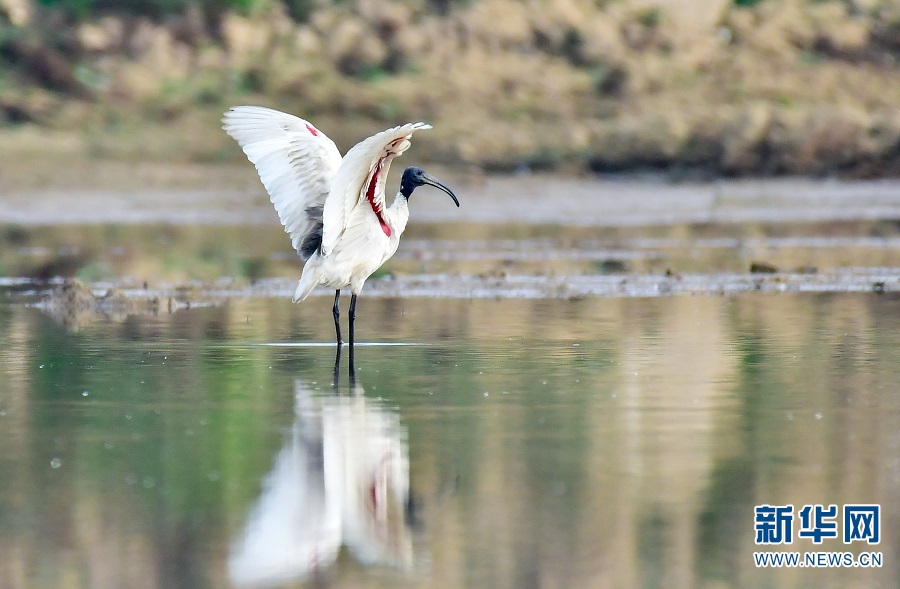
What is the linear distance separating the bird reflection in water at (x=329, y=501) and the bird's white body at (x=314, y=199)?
101 inches

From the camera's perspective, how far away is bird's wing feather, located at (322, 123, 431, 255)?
11.2 m

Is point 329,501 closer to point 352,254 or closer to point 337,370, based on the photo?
point 337,370

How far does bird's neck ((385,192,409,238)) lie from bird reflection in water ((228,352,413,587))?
9.83 feet

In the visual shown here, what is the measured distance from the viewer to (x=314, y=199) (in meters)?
12.6

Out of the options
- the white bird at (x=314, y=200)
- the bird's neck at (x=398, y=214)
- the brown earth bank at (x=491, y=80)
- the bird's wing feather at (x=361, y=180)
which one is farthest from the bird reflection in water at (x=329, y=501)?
the brown earth bank at (x=491, y=80)

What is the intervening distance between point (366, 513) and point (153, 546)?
1000 millimetres

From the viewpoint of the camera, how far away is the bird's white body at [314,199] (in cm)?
1233

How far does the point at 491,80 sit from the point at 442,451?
24.4 metres

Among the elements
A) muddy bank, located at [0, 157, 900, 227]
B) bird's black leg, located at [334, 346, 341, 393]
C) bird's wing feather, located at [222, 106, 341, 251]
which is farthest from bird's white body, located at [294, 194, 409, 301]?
muddy bank, located at [0, 157, 900, 227]

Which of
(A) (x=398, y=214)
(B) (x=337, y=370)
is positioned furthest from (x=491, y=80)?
(B) (x=337, y=370)

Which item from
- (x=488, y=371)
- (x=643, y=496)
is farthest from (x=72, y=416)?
(x=643, y=496)

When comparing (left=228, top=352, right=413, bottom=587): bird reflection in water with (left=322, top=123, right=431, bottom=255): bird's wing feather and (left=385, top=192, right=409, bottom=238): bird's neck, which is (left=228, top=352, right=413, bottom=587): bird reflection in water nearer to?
(left=322, top=123, right=431, bottom=255): bird's wing feather

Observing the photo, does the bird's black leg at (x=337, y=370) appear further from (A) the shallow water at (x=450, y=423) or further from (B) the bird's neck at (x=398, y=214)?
(B) the bird's neck at (x=398, y=214)

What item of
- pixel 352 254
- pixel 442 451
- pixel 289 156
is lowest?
pixel 442 451
